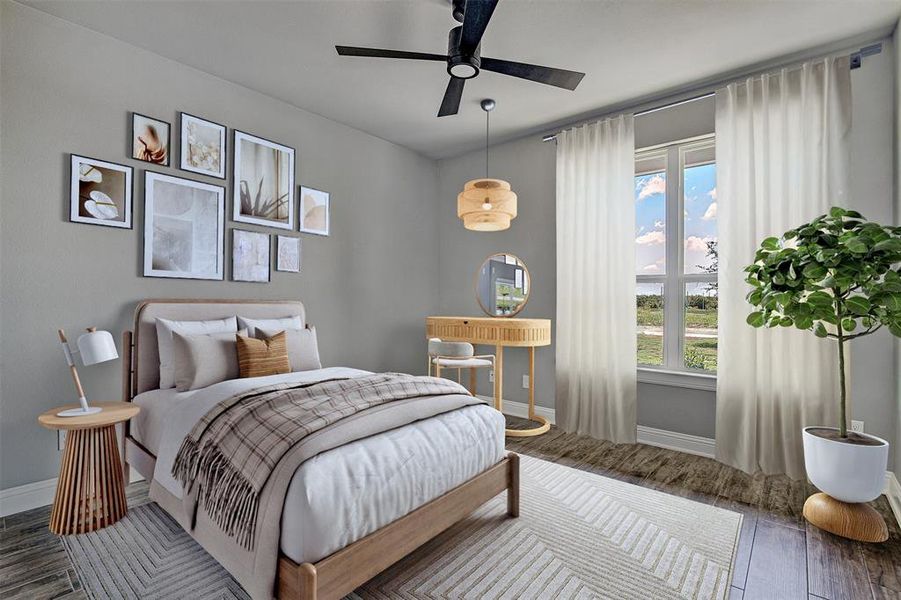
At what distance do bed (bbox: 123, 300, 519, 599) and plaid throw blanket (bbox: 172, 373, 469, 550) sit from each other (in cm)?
11

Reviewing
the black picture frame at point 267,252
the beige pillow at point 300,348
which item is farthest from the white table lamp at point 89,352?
the black picture frame at point 267,252

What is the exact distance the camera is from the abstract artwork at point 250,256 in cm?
337

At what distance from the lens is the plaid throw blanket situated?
1.63 meters

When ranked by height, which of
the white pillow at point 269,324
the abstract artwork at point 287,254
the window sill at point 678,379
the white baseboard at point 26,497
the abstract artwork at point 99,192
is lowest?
the white baseboard at point 26,497

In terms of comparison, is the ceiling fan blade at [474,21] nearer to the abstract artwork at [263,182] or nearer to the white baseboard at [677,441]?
the abstract artwork at [263,182]

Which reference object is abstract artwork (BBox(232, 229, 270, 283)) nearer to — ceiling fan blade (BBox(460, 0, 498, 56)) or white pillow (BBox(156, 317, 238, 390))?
white pillow (BBox(156, 317, 238, 390))

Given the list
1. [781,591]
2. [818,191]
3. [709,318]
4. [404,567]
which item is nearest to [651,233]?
[709,318]

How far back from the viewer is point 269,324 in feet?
10.5

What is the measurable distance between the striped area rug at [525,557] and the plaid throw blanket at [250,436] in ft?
1.26

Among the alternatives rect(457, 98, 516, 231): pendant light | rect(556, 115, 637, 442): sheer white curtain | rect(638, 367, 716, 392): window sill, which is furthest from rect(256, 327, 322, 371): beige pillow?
rect(638, 367, 716, 392): window sill

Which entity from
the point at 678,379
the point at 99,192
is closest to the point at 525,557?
the point at 678,379

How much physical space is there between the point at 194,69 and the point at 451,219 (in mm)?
2757

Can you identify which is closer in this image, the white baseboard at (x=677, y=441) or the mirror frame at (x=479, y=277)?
the white baseboard at (x=677, y=441)

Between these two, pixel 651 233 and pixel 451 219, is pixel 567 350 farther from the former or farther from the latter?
pixel 451 219
